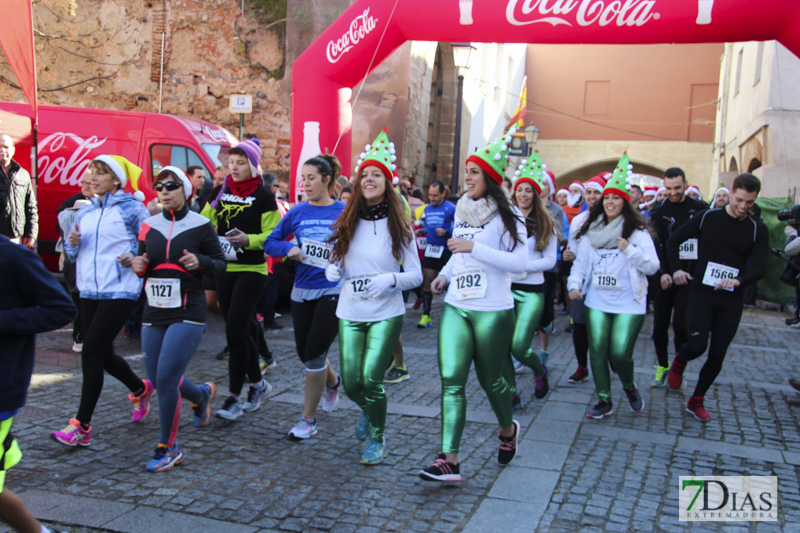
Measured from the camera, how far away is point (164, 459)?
424 centimetres

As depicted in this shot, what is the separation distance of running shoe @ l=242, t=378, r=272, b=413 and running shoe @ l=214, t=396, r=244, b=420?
0.24 meters

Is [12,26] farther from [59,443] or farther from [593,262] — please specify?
[593,262]

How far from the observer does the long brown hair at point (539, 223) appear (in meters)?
5.77

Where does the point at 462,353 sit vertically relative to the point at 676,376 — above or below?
above

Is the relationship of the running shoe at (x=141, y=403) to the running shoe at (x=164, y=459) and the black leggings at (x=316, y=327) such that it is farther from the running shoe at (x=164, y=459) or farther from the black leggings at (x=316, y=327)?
the black leggings at (x=316, y=327)

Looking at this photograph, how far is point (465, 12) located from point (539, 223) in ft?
15.4

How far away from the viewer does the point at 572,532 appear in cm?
356

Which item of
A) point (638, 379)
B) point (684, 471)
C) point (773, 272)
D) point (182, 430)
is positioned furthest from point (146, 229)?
point (773, 272)

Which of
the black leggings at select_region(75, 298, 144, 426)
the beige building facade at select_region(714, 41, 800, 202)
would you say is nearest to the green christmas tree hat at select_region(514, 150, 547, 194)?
the black leggings at select_region(75, 298, 144, 426)

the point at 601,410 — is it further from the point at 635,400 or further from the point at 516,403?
the point at 516,403

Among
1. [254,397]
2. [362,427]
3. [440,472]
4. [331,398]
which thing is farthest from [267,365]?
[440,472]

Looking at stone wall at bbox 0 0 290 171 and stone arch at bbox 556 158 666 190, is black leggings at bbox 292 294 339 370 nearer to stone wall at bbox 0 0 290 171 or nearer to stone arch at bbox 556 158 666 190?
stone wall at bbox 0 0 290 171

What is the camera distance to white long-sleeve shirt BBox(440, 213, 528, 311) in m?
4.10

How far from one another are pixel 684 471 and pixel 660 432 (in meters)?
0.84
